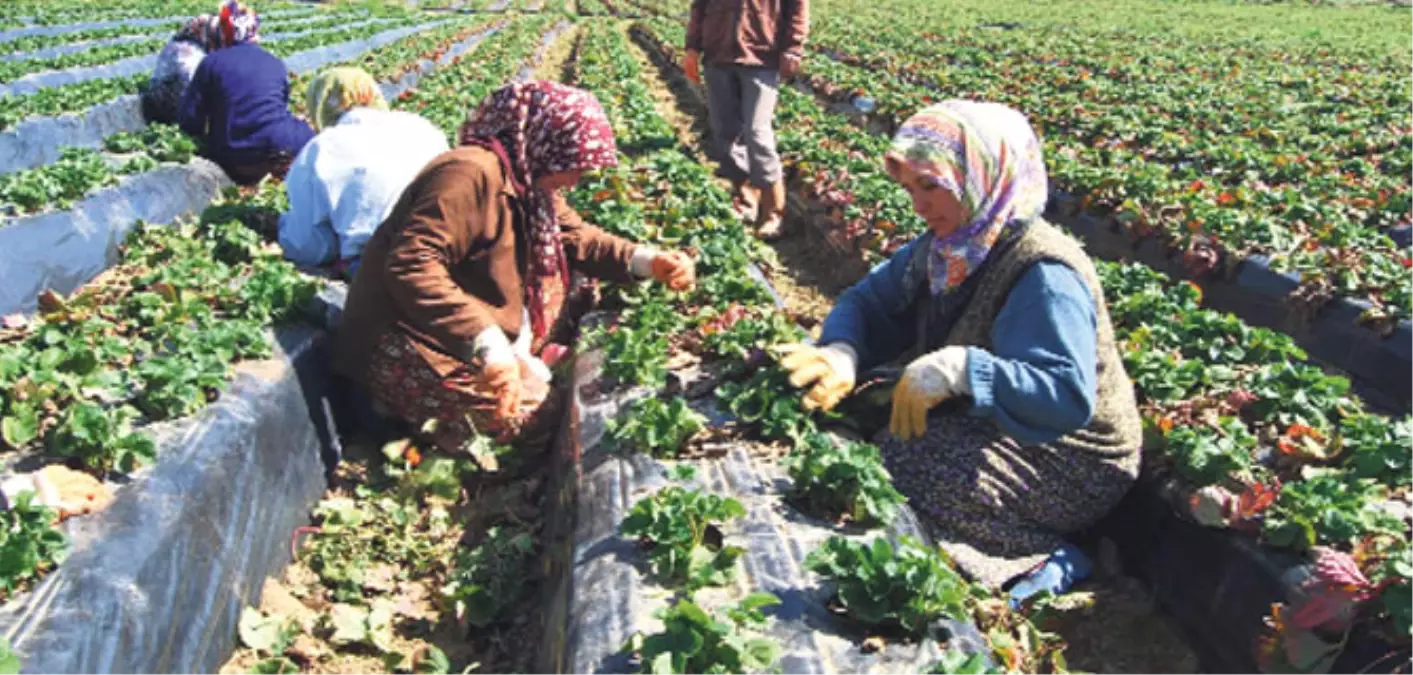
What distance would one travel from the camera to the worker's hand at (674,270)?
14.5ft

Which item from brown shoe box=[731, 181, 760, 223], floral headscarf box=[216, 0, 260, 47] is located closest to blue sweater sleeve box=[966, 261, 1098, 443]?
brown shoe box=[731, 181, 760, 223]

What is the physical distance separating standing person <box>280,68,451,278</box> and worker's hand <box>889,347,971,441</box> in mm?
2718

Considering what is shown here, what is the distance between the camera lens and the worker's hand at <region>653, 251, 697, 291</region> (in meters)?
Result: 4.43

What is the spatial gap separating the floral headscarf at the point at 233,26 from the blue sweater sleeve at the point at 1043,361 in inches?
247

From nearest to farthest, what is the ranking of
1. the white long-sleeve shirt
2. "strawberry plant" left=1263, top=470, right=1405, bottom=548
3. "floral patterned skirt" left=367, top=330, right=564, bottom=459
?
1. "strawberry plant" left=1263, top=470, right=1405, bottom=548
2. "floral patterned skirt" left=367, top=330, right=564, bottom=459
3. the white long-sleeve shirt

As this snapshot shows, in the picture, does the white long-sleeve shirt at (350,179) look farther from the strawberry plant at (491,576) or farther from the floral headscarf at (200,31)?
the floral headscarf at (200,31)

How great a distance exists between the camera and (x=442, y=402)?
13.4 feet

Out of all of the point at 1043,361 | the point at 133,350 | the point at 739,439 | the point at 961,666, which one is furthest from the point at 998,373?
the point at 133,350

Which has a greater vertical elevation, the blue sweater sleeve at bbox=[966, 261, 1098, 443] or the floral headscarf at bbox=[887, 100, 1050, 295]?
the floral headscarf at bbox=[887, 100, 1050, 295]

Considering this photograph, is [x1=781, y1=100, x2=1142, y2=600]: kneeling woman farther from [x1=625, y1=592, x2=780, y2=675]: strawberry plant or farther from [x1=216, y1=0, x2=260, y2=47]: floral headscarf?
[x1=216, y1=0, x2=260, y2=47]: floral headscarf

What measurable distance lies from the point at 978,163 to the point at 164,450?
2560 millimetres

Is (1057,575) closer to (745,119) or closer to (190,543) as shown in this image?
(190,543)

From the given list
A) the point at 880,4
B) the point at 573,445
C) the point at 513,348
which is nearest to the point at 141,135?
the point at 513,348

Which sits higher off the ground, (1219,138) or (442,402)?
(442,402)
